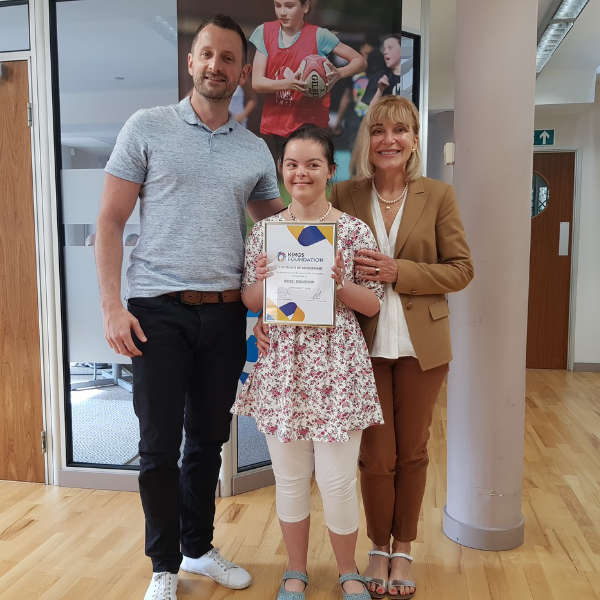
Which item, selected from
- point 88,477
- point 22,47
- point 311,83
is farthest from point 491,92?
point 88,477

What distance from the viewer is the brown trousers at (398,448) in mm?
1744

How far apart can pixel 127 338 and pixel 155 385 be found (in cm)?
16

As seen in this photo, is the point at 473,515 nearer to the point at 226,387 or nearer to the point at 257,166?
the point at 226,387

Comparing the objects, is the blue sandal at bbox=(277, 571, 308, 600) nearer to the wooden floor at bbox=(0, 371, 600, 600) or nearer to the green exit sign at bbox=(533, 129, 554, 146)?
the wooden floor at bbox=(0, 371, 600, 600)

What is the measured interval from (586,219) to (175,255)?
5167 millimetres

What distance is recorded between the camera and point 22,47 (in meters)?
2.62

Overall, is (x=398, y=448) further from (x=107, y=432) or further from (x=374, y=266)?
(x=107, y=432)

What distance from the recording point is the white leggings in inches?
64.9

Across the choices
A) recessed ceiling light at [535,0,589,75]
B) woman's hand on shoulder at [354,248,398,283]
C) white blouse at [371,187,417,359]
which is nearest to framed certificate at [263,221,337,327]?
woman's hand on shoulder at [354,248,398,283]

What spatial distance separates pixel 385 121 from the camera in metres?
1.69

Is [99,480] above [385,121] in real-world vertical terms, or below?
below

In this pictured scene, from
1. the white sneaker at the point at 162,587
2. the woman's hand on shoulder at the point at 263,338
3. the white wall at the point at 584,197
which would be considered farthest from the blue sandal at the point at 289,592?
the white wall at the point at 584,197

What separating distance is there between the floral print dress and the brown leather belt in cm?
18

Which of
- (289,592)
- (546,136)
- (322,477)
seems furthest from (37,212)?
(546,136)
